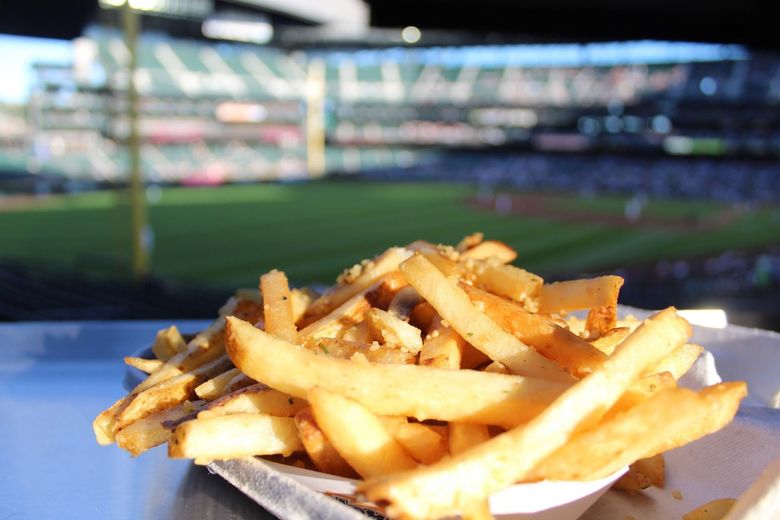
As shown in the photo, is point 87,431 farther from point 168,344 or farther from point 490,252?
point 490,252

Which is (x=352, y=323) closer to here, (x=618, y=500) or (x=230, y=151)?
(x=618, y=500)

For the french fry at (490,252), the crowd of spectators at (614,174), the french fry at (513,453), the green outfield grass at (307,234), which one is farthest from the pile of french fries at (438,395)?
the crowd of spectators at (614,174)

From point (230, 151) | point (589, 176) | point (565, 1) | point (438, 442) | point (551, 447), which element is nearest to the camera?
point (551, 447)

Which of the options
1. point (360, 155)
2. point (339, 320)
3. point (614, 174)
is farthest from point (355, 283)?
point (360, 155)

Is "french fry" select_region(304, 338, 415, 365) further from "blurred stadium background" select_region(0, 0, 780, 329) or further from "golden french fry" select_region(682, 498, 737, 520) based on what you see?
"blurred stadium background" select_region(0, 0, 780, 329)

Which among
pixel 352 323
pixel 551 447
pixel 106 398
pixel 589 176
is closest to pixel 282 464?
pixel 352 323
